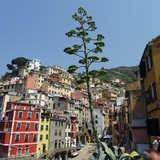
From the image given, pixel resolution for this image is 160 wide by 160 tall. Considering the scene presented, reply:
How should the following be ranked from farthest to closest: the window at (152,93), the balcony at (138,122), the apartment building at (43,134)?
1. the apartment building at (43,134)
2. the balcony at (138,122)
3. the window at (152,93)

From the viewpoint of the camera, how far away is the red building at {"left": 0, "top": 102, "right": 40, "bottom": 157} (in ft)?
133

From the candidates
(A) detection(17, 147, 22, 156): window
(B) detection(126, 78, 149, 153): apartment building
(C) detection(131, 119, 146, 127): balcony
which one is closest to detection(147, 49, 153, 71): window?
(B) detection(126, 78, 149, 153): apartment building

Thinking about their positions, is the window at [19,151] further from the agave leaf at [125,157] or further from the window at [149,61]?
the agave leaf at [125,157]

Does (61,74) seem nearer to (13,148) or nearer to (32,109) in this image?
(32,109)

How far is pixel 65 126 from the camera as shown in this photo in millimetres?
56719

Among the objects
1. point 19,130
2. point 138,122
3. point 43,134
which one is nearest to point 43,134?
point 43,134

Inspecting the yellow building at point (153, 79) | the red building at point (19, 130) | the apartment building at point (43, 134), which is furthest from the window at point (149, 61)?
the apartment building at point (43, 134)

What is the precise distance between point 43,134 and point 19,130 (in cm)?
726

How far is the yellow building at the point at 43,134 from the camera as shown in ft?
152

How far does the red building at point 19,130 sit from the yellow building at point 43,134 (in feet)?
4.92

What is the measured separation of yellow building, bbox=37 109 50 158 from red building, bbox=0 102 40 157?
150cm

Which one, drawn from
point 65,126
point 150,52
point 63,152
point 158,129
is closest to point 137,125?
point 158,129

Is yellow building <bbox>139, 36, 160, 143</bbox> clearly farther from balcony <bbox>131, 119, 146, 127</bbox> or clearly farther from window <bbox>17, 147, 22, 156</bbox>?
window <bbox>17, 147, 22, 156</bbox>

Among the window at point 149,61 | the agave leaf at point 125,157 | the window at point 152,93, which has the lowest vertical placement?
the agave leaf at point 125,157
